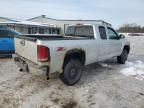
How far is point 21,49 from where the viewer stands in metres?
5.24

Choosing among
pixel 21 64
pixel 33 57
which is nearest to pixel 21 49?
pixel 21 64

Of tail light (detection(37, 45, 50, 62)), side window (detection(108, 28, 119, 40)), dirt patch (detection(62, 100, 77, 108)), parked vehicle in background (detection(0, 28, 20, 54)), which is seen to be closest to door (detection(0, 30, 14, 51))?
parked vehicle in background (detection(0, 28, 20, 54))

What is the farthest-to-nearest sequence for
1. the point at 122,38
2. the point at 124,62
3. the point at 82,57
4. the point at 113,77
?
the point at 124,62
the point at 122,38
the point at 113,77
the point at 82,57

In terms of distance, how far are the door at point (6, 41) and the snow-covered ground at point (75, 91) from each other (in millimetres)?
2544

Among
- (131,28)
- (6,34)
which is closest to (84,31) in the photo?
(6,34)

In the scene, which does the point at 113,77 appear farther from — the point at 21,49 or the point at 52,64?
the point at 21,49

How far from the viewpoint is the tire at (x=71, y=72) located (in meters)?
5.13

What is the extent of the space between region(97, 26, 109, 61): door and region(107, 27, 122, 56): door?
34cm

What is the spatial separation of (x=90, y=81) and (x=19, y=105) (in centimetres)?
264

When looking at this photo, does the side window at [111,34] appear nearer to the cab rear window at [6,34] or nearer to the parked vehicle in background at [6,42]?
the parked vehicle in background at [6,42]


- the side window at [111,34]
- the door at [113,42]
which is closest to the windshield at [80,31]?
the door at [113,42]

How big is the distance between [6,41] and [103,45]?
529 cm

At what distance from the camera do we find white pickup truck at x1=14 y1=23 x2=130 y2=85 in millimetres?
4414

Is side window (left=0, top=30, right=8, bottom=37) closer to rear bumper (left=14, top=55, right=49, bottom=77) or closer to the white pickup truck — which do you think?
the white pickup truck
